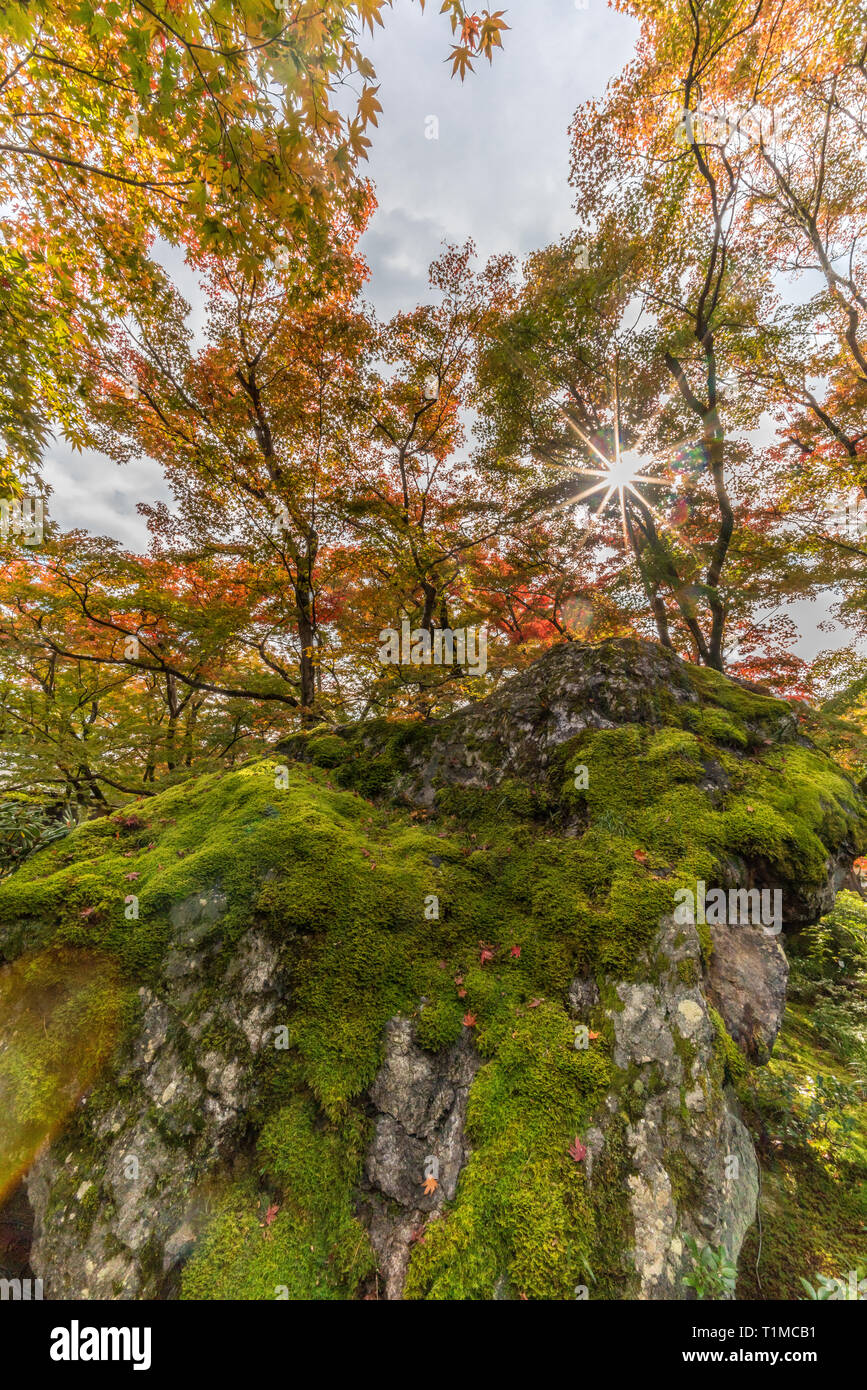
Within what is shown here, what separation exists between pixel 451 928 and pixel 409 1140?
4.71 feet

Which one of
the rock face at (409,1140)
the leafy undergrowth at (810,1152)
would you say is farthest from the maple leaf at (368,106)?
the leafy undergrowth at (810,1152)

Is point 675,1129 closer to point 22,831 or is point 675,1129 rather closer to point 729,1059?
point 729,1059

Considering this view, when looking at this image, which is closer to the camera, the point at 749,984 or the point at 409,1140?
the point at 409,1140

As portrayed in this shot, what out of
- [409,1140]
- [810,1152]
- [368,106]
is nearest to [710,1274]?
[409,1140]

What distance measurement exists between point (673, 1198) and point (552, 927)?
161 cm

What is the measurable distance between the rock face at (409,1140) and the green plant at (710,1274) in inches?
52.5

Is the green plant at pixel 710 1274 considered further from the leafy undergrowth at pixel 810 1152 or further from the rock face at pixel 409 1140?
the rock face at pixel 409 1140

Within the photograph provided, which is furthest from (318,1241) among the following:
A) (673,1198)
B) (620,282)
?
(620,282)

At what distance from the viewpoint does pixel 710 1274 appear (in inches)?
94.3

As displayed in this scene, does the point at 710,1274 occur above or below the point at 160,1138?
below

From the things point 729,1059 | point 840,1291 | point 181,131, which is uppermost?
point 181,131

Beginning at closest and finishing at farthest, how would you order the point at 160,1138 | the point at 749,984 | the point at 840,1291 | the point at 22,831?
the point at 840,1291
the point at 160,1138
the point at 749,984
the point at 22,831

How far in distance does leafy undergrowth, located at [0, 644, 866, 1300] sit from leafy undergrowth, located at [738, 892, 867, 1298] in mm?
1407
